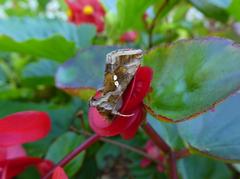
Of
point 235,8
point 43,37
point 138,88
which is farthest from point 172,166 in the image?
point 43,37

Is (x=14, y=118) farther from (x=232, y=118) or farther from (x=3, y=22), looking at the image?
(x=3, y=22)

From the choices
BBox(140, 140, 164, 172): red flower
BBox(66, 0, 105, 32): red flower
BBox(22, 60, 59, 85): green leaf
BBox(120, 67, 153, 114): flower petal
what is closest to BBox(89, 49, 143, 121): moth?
BBox(120, 67, 153, 114): flower petal

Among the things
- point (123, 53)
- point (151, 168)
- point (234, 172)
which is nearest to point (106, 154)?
point (151, 168)

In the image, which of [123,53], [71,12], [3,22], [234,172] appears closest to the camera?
[123,53]

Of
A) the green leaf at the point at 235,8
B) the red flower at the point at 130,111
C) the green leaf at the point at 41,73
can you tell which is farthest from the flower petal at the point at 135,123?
the green leaf at the point at 41,73

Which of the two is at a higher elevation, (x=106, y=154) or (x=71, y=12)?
(x=71, y=12)

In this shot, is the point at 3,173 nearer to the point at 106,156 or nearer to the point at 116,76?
the point at 116,76
